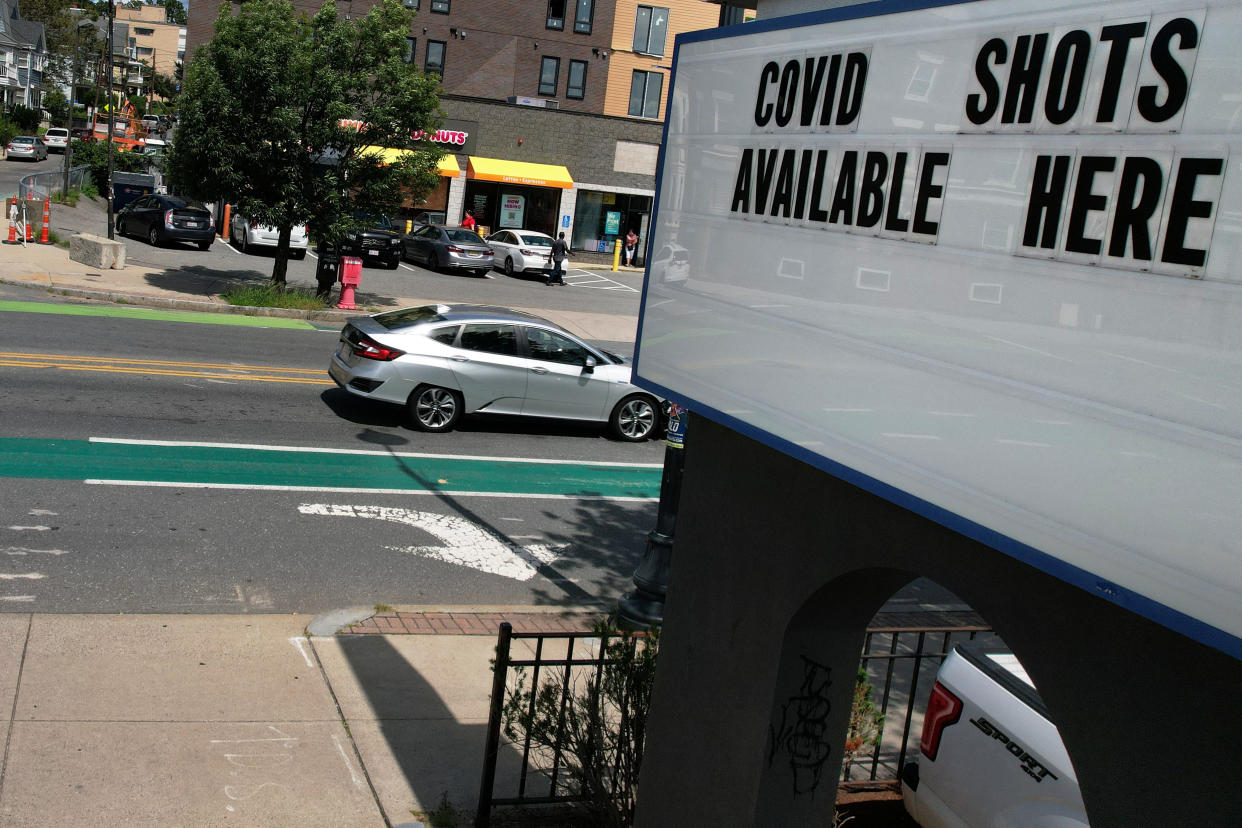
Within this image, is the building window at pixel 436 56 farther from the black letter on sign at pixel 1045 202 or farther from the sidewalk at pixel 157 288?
the black letter on sign at pixel 1045 202

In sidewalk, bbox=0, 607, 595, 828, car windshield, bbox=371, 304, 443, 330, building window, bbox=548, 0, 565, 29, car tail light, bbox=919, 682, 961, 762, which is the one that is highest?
building window, bbox=548, 0, 565, 29

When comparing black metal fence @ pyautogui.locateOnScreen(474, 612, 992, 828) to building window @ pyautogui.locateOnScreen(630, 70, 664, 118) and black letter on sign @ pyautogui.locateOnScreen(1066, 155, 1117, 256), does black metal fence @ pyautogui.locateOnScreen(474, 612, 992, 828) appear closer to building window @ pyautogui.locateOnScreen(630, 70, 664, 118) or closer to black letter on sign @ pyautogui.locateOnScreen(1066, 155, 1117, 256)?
black letter on sign @ pyautogui.locateOnScreen(1066, 155, 1117, 256)

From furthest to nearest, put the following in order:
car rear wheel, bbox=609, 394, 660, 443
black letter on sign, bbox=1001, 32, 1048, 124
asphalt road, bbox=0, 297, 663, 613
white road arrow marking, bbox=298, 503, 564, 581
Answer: car rear wheel, bbox=609, 394, 660, 443, white road arrow marking, bbox=298, 503, 564, 581, asphalt road, bbox=0, 297, 663, 613, black letter on sign, bbox=1001, 32, 1048, 124

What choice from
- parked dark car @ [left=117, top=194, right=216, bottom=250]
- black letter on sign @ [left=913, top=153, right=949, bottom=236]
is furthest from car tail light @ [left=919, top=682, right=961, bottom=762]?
parked dark car @ [left=117, top=194, right=216, bottom=250]

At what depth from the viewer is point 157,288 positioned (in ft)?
77.5

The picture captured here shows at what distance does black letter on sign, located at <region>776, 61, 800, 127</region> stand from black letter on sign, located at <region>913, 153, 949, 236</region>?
0.81 meters

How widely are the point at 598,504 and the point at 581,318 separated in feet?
53.6

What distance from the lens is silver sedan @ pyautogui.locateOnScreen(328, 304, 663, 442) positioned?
13.6m

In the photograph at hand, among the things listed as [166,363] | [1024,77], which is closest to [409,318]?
[166,363]

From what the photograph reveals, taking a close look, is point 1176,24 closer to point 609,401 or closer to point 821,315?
point 821,315

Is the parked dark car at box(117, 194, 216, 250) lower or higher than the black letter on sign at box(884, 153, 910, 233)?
lower

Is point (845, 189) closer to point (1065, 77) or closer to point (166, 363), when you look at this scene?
point (1065, 77)

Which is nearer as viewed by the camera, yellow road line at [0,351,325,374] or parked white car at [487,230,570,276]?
yellow road line at [0,351,325,374]

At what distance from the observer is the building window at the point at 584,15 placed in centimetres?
4931
